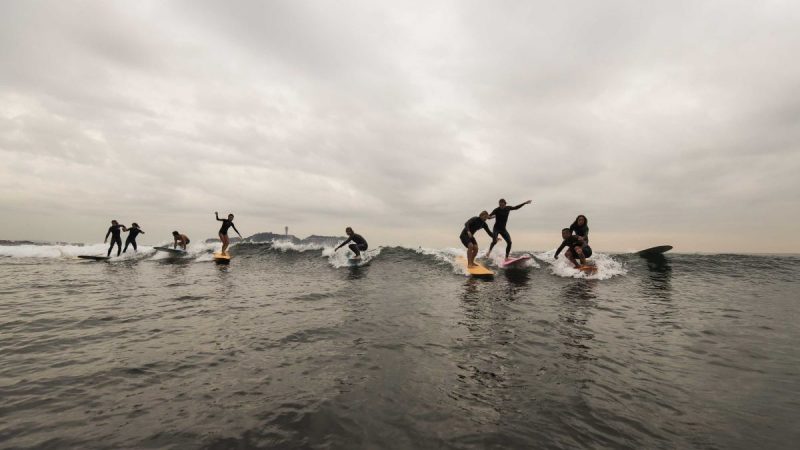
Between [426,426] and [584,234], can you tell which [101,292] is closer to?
[426,426]

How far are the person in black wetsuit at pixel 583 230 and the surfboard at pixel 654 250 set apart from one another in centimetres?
613

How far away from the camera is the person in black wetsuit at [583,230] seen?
1352 cm

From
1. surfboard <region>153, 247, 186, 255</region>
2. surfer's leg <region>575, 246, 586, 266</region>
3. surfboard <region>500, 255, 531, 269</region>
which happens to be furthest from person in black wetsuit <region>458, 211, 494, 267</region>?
surfboard <region>153, 247, 186, 255</region>

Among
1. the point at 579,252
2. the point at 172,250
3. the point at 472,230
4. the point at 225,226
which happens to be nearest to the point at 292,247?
the point at 225,226

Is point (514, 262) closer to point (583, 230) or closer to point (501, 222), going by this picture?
point (501, 222)

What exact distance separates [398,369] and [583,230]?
12158mm

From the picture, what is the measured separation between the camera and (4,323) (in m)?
6.46

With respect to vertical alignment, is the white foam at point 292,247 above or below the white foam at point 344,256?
above

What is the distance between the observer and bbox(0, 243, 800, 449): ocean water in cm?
305

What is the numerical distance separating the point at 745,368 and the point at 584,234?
31.9 feet

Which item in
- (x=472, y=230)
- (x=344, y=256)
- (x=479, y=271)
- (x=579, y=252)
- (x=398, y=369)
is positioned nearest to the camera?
(x=398, y=369)

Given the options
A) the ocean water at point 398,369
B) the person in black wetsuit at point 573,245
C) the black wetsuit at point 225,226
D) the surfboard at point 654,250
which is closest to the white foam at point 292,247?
the black wetsuit at point 225,226

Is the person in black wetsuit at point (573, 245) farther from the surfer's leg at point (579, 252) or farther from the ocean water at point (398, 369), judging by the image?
the ocean water at point (398, 369)

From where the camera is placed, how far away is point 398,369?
4.52 m
